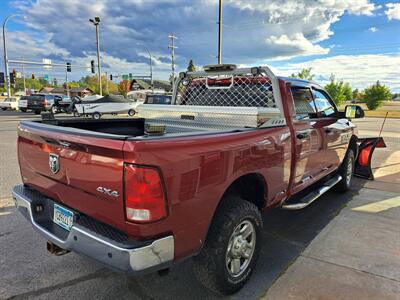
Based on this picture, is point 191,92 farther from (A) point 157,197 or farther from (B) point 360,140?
(B) point 360,140

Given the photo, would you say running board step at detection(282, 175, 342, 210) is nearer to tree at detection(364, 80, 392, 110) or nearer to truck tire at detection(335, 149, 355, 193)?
truck tire at detection(335, 149, 355, 193)

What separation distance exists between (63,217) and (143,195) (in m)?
0.91

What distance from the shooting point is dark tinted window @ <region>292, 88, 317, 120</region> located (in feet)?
12.3

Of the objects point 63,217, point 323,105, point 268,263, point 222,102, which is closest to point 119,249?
point 63,217

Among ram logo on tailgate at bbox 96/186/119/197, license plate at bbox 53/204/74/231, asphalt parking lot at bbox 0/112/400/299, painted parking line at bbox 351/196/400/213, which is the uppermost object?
ram logo on tailgate at bbox 96/186/119/197

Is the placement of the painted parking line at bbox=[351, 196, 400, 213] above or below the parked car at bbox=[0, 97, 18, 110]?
below

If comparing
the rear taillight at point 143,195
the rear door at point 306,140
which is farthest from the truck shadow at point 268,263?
the rear taillight at point 143,195

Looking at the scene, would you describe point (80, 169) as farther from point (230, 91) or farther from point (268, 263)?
point (230, 91)

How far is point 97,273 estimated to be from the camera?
300cm

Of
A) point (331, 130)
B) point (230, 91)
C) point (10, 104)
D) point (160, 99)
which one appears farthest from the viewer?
point (10, 104)

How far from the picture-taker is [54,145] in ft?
7.82

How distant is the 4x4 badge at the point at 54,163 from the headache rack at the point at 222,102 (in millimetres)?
1536

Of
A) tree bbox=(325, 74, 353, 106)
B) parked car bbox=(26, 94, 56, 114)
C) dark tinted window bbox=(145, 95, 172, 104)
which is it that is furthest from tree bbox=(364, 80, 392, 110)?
parked car bbox=(26, 94, 56, 114)

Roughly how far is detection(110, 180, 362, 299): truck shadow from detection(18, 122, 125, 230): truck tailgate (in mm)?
971
